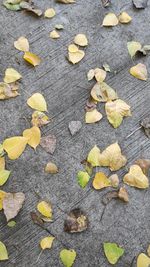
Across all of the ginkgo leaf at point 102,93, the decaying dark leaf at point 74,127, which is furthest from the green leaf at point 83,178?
the ginkgo leaf at point 102,93

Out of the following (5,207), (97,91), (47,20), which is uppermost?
(47,20)

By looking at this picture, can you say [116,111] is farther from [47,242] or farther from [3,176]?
[47,242]

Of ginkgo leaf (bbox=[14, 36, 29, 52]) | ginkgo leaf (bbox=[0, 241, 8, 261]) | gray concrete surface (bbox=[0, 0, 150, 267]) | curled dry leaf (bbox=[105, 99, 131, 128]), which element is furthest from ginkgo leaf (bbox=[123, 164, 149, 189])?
ginkgo leaf (bbox=[14, 36, 29, 52])

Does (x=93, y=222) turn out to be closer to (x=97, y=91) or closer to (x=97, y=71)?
(x=97, y=91)

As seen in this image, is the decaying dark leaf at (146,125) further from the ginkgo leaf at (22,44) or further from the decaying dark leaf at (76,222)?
the ginkgo leaf at (22,44)

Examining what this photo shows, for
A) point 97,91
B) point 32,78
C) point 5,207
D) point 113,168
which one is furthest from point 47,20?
point 5,207

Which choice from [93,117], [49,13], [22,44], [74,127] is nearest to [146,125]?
[93,117]
